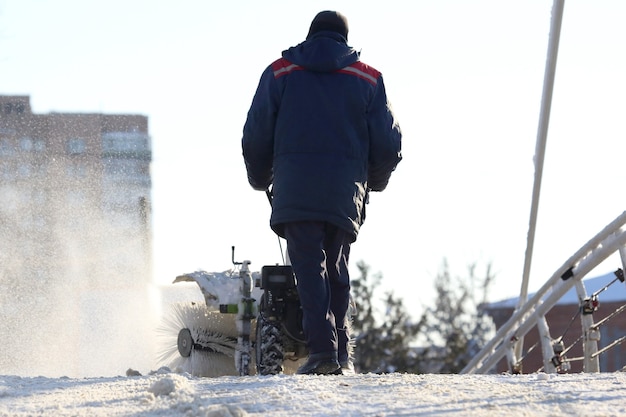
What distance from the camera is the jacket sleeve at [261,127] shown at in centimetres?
720

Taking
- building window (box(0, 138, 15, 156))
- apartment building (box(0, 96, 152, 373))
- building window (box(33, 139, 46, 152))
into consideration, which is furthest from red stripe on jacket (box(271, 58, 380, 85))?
building window (box(33, 139, 46, 152))

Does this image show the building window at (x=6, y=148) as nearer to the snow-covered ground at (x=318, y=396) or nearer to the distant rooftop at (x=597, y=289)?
the distant rooftop at (x=597, y=289)

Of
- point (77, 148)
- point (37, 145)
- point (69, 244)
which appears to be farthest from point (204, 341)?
point (37, 145)

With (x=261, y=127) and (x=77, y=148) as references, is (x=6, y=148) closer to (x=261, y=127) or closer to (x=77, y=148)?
(x=77, y=148)

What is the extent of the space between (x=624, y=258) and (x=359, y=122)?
2.47 m

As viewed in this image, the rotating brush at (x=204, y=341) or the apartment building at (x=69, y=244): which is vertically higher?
the apartment building at (x=69, y=244)

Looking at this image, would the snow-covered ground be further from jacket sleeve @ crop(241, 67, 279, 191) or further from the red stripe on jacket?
the red stripe on jacket

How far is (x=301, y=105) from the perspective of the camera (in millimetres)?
7109

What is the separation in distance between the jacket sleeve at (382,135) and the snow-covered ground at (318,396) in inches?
66.9

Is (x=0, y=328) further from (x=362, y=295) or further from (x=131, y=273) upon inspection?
(x=362, y=295)

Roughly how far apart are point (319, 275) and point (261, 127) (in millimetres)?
814

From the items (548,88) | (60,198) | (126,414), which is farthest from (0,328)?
(126,414)

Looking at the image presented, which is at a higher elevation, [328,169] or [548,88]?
[548,88]

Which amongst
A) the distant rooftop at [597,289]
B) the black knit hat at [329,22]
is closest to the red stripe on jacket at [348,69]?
the black knit hat at [329,22]
